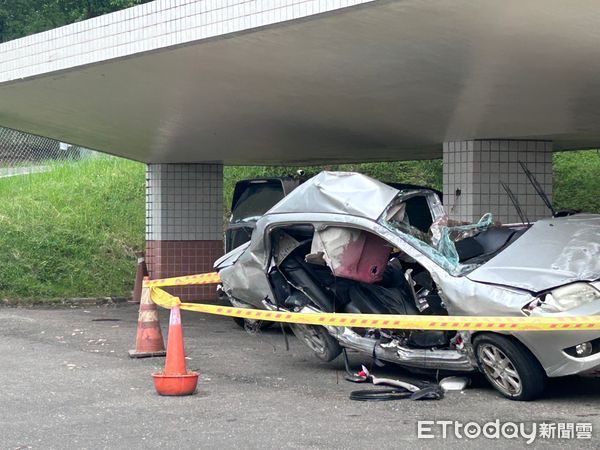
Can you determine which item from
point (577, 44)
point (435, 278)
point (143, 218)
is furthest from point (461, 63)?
point (143, 218)

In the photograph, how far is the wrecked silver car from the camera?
26.6 ft

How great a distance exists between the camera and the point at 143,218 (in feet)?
73.6

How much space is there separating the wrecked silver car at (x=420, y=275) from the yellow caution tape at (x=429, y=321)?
200 millimetres

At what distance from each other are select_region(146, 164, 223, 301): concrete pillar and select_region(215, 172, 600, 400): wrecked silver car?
24.0 feet

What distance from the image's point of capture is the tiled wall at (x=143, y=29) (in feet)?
29.2

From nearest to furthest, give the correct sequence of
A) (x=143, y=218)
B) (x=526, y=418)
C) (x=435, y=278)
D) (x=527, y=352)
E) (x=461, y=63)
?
(x=526, y=418), (x=527, y=352), (x=435, y=278), (x=461, y=63), (x=143, y=218)

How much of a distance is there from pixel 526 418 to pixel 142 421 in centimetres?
299

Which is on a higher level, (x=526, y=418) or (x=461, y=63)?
(x=461, y=63)

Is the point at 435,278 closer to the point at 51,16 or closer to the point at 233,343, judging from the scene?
the point at 233,343

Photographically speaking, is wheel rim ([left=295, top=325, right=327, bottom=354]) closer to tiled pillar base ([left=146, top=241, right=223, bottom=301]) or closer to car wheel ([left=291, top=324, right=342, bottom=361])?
car wheel ([left=291, top=324, right=342, bottom=361])

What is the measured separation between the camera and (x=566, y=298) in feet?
26.3
